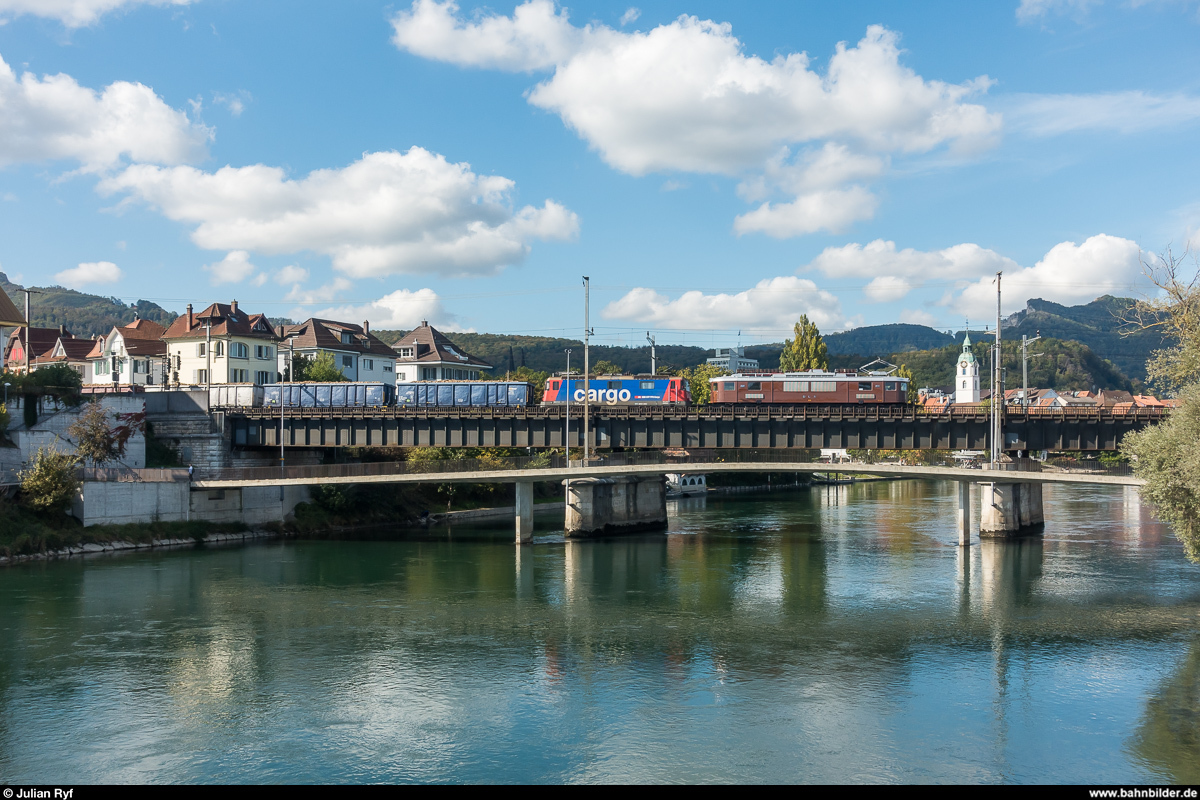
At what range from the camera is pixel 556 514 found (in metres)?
102

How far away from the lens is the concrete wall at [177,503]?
2638 inches

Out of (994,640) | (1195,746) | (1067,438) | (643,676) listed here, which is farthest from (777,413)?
(1195,746)

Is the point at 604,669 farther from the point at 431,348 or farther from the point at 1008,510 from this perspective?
the point at 431,348

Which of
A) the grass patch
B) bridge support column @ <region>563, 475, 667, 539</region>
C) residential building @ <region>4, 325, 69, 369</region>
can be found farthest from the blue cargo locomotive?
residential building @ <region>4, 325, 69, 369</region>

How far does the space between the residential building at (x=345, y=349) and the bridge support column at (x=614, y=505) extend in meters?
57.9

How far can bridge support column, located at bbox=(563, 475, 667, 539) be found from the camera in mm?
77250

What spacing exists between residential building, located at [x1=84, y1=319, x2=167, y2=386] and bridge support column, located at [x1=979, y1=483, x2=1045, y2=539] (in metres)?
96.5

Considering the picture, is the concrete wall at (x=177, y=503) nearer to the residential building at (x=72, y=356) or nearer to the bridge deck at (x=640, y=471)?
the bridge deck at (x=640, y=471)

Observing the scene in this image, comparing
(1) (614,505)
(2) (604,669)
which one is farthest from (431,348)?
(2) (604,669)

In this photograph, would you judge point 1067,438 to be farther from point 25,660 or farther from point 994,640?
point 25,660

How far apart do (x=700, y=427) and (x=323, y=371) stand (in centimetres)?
5848

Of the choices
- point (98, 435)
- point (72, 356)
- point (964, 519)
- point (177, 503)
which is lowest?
point (964, 519)

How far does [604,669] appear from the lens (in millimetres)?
35875

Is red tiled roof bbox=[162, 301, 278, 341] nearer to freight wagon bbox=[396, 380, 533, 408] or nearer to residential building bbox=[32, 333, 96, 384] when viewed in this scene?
residential building bbox=[32, 333, 96, 384]
